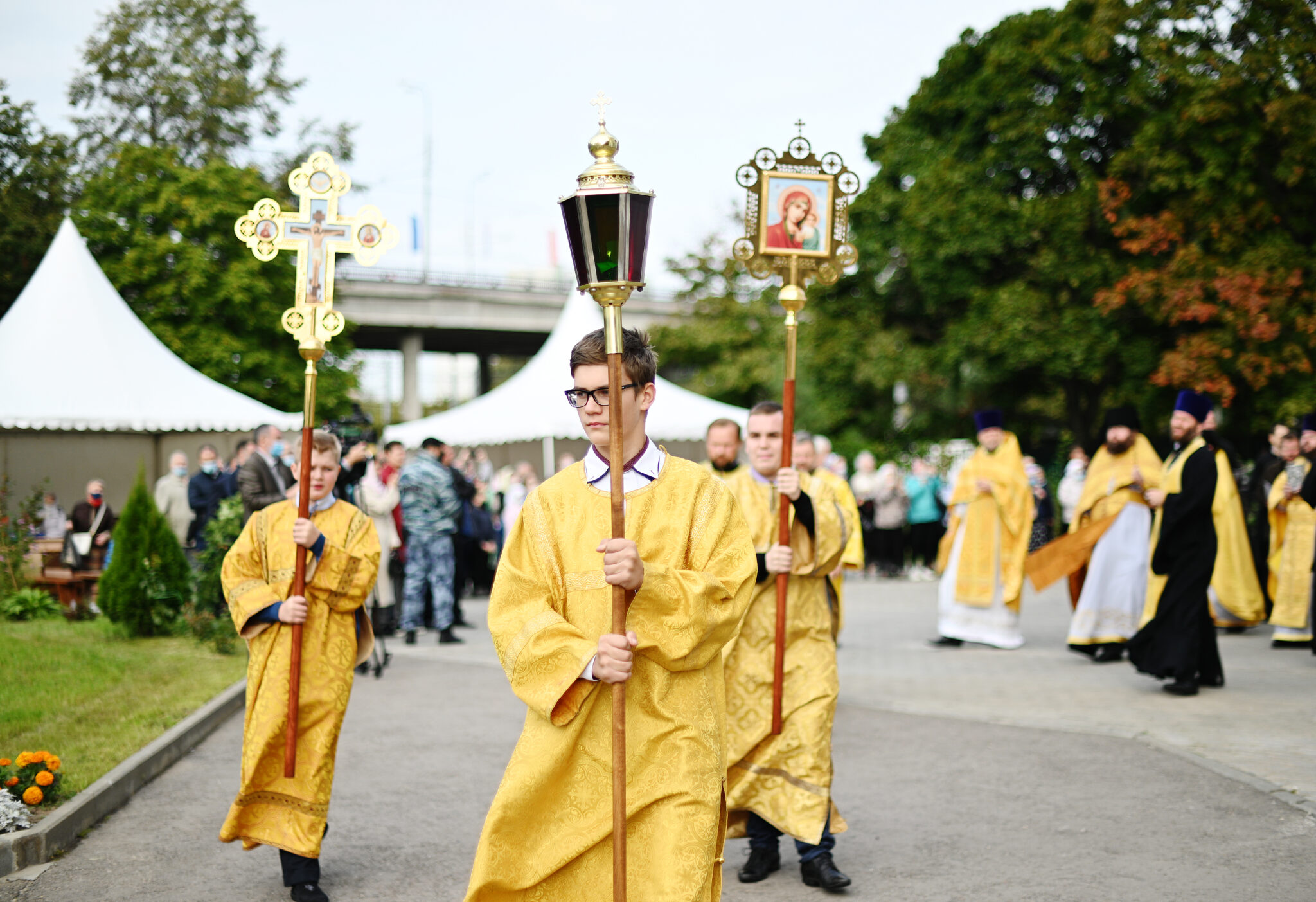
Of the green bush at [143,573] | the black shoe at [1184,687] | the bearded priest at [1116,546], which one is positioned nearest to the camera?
the black shoe at [1184,687]

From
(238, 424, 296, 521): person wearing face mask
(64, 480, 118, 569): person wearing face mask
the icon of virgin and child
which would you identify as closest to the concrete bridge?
(64, 480, 118, 569): person wearing face mask

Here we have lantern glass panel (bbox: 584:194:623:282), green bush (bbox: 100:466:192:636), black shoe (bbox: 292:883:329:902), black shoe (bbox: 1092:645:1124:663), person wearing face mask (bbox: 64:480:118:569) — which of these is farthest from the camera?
person wearing face mask (bbox: 64:480:118:569)

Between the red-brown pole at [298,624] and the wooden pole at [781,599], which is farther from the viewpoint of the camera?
the wooden pole at [781,599]

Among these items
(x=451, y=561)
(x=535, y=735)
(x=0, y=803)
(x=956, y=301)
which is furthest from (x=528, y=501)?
(x=956, y=301)

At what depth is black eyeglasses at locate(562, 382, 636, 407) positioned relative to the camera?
3.79 metres

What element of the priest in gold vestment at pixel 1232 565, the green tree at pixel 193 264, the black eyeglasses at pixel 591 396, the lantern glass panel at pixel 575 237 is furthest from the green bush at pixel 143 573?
the green tree at pixel 193 264

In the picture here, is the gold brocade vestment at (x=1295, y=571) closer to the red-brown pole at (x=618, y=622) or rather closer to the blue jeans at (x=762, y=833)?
the blue jeans at (x=762, y=833)

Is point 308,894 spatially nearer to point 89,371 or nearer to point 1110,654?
point 1110,654

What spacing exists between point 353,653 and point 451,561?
821 centimetres

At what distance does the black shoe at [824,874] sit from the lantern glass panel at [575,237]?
9.72 ft

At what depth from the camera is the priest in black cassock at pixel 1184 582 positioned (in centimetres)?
973

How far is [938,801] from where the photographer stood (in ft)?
22.8

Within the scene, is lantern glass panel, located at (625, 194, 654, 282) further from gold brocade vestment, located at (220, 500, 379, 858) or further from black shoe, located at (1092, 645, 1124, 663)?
black shoe, located at (1092, 645, 1124, 663)

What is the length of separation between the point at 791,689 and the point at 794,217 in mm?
2395
